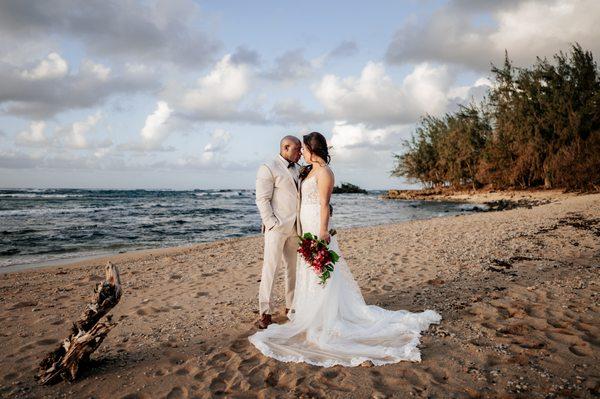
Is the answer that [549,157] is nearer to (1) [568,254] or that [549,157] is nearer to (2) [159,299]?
(1) [568,254]

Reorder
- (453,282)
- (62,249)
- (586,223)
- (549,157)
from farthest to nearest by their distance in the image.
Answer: (549,157), (62,249), (586,223), (453,282)

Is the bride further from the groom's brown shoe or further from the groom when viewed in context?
the groom's brown shoe

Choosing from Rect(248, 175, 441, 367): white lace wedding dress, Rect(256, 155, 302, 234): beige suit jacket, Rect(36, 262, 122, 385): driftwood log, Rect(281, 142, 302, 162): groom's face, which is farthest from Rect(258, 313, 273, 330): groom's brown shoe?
Rect(281, 142, 302, 162): groom's face

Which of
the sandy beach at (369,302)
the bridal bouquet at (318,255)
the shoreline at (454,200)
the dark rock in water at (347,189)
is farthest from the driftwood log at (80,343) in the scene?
the dark rock in water at (347,189)

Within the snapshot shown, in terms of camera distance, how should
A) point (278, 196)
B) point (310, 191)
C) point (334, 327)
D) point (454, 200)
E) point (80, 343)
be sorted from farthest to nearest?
point (454, 200), point (278, 196), point (310, 191), point (334, 327), point (80, 343)

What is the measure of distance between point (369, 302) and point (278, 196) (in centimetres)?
Answer: 256

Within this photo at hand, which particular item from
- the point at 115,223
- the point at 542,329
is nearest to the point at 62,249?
the point at 115,223

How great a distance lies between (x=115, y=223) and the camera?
22109mm

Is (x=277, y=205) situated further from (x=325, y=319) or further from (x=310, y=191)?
(x=325, y=319)

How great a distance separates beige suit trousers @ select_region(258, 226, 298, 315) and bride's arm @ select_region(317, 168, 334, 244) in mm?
539

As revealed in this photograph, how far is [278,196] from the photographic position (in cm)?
483

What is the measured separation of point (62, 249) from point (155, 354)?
40.0ft

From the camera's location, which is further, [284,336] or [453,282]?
[453,282]

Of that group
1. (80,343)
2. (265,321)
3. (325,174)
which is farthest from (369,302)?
(80,343)
